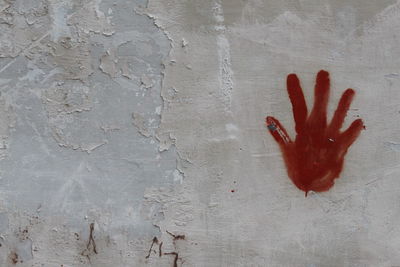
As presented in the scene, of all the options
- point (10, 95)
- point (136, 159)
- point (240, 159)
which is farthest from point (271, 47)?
point (10, 95)

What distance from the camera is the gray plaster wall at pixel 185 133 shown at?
2.16 meters

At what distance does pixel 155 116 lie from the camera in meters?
2.19

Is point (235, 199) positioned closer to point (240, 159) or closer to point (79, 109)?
point (240, 159)

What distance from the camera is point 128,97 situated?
2178 mm

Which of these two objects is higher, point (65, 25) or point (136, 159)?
point (65, 25)

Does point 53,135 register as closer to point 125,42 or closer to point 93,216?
point 93,216

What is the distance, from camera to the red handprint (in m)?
2.20

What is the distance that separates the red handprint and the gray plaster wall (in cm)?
4

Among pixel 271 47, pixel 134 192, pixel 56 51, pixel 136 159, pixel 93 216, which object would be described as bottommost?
pixel 93 216

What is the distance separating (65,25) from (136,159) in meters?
0.76

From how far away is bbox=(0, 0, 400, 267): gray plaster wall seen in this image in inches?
85.2

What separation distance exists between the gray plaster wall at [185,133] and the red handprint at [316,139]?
0.14ft

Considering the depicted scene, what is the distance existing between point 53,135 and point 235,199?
976 mm

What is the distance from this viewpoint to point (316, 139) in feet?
7.27
